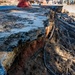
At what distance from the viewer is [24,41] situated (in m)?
5.14

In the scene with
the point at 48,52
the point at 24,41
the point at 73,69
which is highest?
the point at 24,41

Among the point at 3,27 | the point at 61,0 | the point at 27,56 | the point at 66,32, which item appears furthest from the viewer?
the point at 61,0

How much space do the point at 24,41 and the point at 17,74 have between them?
0.67 metres

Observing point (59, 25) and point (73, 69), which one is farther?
point (59, 25)

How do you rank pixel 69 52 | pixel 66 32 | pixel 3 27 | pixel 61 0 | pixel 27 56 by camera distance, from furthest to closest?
pixel 61 0 → pixel 66 32 → pixel 69 52 → pixel 3 27 → pixel 27 56

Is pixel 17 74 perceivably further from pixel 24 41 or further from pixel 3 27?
pixel 3 27

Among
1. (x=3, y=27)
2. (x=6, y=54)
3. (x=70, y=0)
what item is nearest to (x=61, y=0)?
(x=70, y=0)

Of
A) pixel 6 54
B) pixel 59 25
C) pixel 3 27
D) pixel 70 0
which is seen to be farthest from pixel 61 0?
pixel 6 54

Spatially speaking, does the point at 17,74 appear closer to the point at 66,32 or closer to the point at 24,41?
the point at 24,41

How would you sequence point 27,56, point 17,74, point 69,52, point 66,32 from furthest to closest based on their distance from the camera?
point 66,32 → point 69,52 → point 27,56 → point 17,74

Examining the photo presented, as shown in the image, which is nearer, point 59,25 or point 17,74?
point 17,74

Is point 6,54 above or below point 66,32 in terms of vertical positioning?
above

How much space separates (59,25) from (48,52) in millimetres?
3130

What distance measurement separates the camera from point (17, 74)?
16.4 feet
